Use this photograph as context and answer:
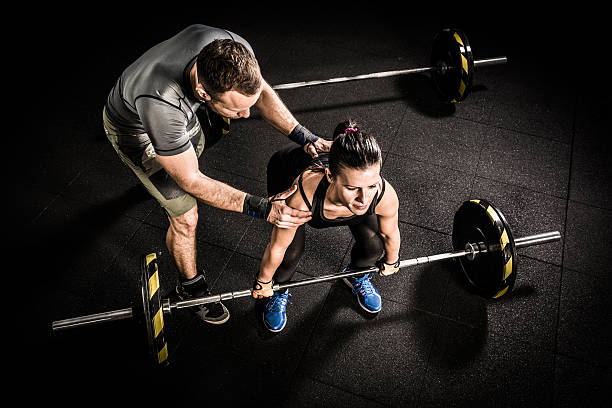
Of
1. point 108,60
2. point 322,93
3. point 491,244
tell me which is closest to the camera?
point 491,244

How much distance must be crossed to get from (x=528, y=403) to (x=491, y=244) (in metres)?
0.79

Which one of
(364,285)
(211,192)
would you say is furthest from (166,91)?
(364,285)

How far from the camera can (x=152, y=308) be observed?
163 centimetres

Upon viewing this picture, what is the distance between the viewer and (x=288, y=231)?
1822 mm

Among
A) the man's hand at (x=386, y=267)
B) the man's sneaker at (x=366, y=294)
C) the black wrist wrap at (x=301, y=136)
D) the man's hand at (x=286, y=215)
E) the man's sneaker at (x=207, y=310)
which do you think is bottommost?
the man's sneaker at (x=366, y=294)

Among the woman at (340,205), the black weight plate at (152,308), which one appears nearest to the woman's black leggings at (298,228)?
the woman at (340,205)

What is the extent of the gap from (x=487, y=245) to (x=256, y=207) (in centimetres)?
117

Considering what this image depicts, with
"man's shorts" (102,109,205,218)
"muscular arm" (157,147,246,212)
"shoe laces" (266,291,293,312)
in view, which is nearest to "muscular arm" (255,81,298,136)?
"man's shorts" (102,109,205,218)

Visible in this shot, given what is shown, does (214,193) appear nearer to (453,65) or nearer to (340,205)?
(340,205)

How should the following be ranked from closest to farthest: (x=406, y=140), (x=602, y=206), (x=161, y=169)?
(x=161, y=169)
(x=602, y=206)
(x=406, y=140)

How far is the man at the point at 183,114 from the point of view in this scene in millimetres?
1576

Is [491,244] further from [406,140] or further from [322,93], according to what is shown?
[322,93]

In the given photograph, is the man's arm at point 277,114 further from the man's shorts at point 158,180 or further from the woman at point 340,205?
the man's shorts at point 158,180

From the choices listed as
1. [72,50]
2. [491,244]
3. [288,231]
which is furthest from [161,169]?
[72,50]
